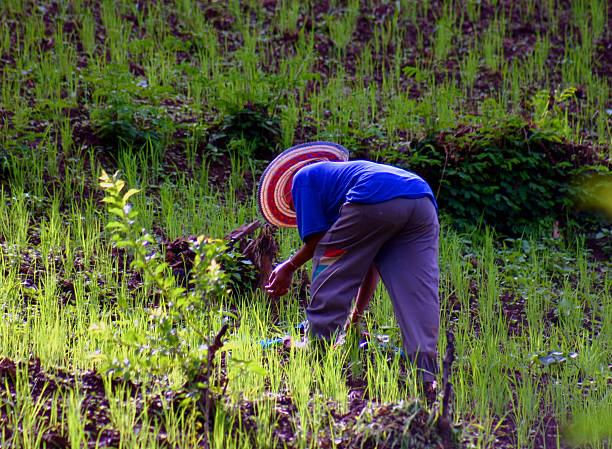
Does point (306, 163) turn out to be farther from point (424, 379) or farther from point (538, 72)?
point (538, 72)

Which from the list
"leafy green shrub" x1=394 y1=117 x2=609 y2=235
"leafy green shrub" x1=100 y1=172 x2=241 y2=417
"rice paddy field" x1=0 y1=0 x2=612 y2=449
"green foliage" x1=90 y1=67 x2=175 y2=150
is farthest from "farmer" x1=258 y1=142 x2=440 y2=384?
"green foliage" x1=90 y1=67 x2=175 y2=150

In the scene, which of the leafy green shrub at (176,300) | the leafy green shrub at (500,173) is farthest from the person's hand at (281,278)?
the leafy green shrub at (500,173)

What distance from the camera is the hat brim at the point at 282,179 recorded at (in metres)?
3.85

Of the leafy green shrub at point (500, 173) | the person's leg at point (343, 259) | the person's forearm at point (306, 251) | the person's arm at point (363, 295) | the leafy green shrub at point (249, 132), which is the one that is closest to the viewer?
the person's leg at point (343, 259)

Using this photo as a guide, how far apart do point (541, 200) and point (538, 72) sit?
294 centimetres

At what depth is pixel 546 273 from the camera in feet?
18.6

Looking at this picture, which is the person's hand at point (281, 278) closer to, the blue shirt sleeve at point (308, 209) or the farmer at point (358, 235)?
the farmer at point (358, 235)

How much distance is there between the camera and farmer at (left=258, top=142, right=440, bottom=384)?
3564 mm

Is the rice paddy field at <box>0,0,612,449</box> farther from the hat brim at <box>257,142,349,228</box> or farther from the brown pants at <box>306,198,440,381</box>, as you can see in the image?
the hat brim at <box>257,142,349,228</box>

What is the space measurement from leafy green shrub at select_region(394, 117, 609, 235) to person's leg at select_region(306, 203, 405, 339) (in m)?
2.90

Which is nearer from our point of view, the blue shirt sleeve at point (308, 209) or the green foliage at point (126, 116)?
the blue shirt sleeve at point (308, 209)

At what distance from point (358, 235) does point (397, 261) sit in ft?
0.83

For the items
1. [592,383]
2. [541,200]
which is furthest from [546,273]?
[592,383]

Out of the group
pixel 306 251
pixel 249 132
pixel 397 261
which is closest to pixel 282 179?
pixel 306 251
